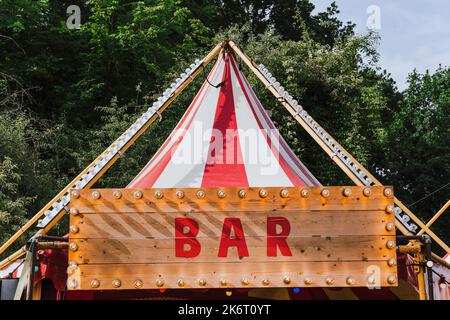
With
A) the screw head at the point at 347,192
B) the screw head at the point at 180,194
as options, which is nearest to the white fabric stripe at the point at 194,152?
the screw head at the point at 180,194

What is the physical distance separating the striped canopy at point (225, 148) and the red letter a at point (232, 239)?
66.8 inches

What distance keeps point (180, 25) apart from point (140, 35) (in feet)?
7.84

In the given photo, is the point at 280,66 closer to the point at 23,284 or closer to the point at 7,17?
the point at 7,17

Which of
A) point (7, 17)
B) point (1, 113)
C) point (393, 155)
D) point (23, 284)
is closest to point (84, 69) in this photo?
point (7, 17)

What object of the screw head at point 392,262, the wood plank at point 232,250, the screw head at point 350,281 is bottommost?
the screw head at point 350,281

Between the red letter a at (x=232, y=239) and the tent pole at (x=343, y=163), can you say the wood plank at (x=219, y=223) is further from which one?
the tent pole at (x=343, y=163)

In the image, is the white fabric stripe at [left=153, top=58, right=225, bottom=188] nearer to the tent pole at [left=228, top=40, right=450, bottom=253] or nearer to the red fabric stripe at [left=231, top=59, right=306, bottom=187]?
the red fabric stripe at [left=231, top=59, right=306, bottom=187]

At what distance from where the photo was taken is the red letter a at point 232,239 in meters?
4.43

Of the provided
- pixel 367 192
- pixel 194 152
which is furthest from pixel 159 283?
pixel 194 152

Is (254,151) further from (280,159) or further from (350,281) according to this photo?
(350,281)

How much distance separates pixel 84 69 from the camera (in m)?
20.3

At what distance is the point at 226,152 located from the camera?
652cm

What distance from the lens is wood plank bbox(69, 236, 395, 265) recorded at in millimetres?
4410
